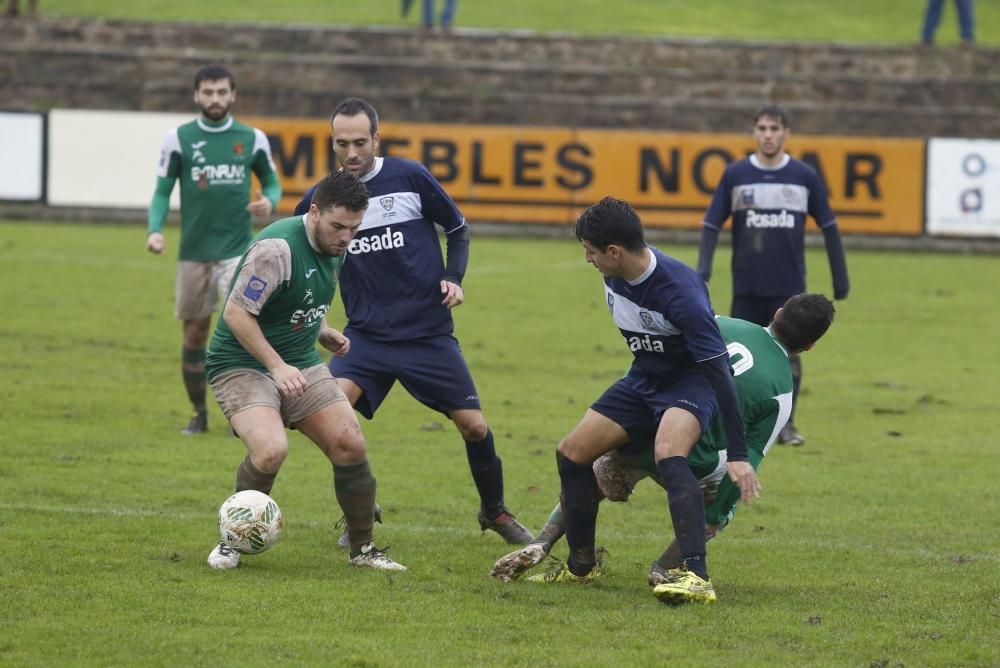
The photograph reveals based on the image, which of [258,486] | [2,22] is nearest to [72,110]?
[2,22]

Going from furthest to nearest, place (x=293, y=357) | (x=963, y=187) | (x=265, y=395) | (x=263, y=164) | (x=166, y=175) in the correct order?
(x=963, y=187) < (x=263, y=164) < (x=166, y=175) < (x=293, y=357) < (x=265, y=395)

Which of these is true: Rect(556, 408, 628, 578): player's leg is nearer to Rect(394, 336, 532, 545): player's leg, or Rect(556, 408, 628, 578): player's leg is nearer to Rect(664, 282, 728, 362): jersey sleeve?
Rect(664, 282, 728, 362): jersey sleeve

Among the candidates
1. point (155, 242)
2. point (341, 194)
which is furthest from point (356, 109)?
point (155, 242)

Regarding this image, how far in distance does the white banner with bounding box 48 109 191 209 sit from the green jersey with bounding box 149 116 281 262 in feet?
44.4

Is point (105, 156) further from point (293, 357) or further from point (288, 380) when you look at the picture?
point (288, 380)

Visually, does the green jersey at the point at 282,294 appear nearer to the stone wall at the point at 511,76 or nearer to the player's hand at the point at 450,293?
the player's hand at the point at 450,293

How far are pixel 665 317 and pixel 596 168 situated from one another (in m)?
18.0

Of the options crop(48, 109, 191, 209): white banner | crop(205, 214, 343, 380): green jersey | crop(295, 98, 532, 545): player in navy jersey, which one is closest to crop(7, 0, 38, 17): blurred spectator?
crop(48, 109, 191, 209): white banner

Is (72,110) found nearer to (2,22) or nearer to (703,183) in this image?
(2,22)

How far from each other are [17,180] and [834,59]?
595 inches

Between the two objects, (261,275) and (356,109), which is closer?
(261,275)

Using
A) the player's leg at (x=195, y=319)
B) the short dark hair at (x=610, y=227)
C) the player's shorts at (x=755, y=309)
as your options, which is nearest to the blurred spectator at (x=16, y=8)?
the player's leg at (x=195, y=319)

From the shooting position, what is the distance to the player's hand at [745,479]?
22.0ft

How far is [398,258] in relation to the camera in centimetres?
839
